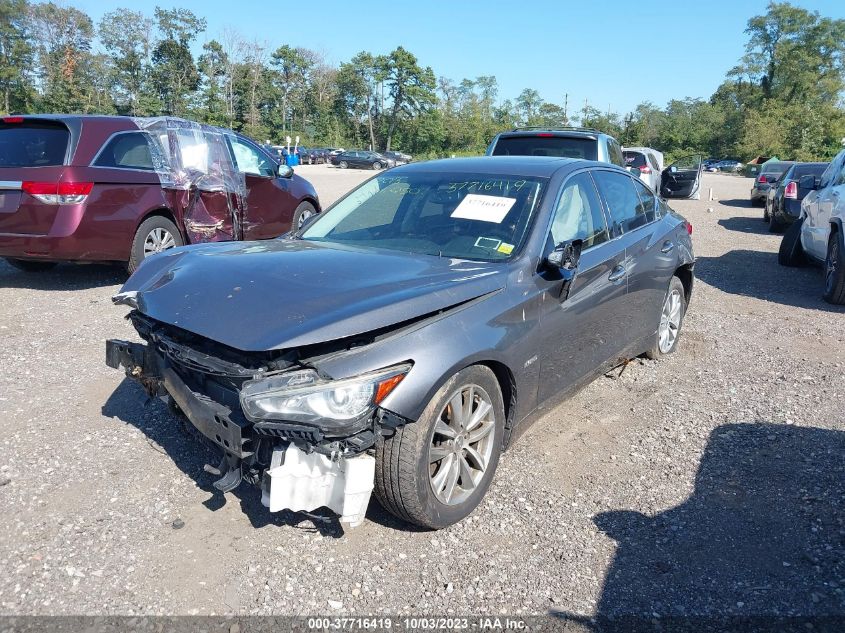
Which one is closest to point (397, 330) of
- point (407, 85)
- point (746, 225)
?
point (746, 225)

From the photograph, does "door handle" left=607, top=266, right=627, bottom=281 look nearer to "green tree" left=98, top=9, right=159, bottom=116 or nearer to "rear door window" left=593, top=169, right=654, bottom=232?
"rear door window" left=593, top=169, right=654, bottom=232

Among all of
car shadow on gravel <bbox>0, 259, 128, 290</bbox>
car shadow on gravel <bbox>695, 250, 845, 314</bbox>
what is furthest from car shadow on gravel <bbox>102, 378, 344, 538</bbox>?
car shadow on gravel <bbox>695, 250, 845, 314</bbox>

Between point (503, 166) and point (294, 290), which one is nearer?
point (294, 290)

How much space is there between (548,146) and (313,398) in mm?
7882

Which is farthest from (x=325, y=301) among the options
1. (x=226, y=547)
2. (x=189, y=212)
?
(x=189, y=212)

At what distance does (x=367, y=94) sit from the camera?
298ft

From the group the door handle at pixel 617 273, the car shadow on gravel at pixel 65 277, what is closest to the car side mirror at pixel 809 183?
the door handle at pixel 617 273

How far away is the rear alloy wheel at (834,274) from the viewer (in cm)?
750

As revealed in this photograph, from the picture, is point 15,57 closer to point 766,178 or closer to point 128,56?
point 128,56

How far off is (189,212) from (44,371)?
11.1 ft

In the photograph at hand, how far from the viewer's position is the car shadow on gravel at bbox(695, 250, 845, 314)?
8.16 m

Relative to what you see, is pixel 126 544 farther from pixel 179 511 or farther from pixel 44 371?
pixel 44 371

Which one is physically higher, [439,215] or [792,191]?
[439,215]

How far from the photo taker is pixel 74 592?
2.65 meters
